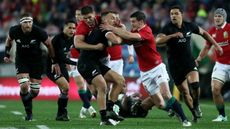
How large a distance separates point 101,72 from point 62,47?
7.84 feet

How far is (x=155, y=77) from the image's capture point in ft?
50.4

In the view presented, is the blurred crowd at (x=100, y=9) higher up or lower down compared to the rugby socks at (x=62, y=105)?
higher up

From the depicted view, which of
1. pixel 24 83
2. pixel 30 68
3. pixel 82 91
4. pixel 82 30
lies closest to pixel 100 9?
pixel 82 91

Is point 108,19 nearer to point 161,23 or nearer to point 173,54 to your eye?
point 173,54

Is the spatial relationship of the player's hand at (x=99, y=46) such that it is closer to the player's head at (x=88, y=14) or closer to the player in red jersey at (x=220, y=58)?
the player's head at (x=88, y=14)

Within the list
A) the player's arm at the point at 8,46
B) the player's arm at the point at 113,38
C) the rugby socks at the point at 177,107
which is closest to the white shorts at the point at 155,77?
the rugby socks at the point at 177,107

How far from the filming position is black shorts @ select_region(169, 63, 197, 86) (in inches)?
674

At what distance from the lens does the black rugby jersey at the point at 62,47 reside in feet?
56.2

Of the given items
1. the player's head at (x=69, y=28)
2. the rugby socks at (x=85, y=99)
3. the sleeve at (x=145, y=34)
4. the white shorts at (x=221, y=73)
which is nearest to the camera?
the sleeve at (x=145, y=34)

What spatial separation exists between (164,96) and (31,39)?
134 inches

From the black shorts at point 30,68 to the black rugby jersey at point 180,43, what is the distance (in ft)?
9.44

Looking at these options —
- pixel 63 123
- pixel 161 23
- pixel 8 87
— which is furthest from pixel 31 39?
pixel 161 23

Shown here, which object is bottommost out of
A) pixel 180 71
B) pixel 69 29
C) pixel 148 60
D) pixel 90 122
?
pixel 90 122

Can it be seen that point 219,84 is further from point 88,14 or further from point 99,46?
point 88,14
